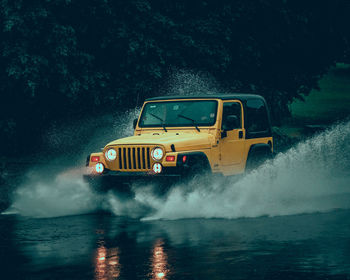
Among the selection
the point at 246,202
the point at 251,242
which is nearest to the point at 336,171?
the point at 246,202

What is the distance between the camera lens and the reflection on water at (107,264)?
27.0 ft

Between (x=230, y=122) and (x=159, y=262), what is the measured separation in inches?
219

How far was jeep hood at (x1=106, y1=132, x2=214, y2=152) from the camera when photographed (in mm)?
13370

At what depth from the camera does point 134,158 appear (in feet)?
44.2

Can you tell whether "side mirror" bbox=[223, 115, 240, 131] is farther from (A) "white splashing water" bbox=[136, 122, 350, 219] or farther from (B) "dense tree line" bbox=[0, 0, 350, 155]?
(B) "dense tree line" bbox=[0, 0, 350, 155]

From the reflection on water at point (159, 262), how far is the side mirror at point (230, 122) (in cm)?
420

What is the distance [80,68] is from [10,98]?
2.60 metres

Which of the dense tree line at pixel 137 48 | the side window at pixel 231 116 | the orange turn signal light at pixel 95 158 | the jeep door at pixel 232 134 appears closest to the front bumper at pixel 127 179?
the orange turn signal light at pixel 95 158

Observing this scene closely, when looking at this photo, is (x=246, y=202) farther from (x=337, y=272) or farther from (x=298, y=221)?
(x=337, y=272)

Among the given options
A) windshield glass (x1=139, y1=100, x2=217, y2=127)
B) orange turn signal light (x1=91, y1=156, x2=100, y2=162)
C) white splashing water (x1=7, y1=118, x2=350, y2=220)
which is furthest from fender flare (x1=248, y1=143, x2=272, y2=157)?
orange turn signal light (x1=91, y1=156, x2=100, y2=162)

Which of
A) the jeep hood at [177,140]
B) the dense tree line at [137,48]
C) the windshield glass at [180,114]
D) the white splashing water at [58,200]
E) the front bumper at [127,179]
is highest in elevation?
the dense tree line at [137,48]

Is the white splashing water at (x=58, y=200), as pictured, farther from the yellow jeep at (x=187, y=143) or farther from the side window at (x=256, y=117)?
the side window at (x=256, y=117)

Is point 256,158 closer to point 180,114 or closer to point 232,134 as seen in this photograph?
point 232,134

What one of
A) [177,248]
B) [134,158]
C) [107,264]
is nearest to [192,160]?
[134,158]
